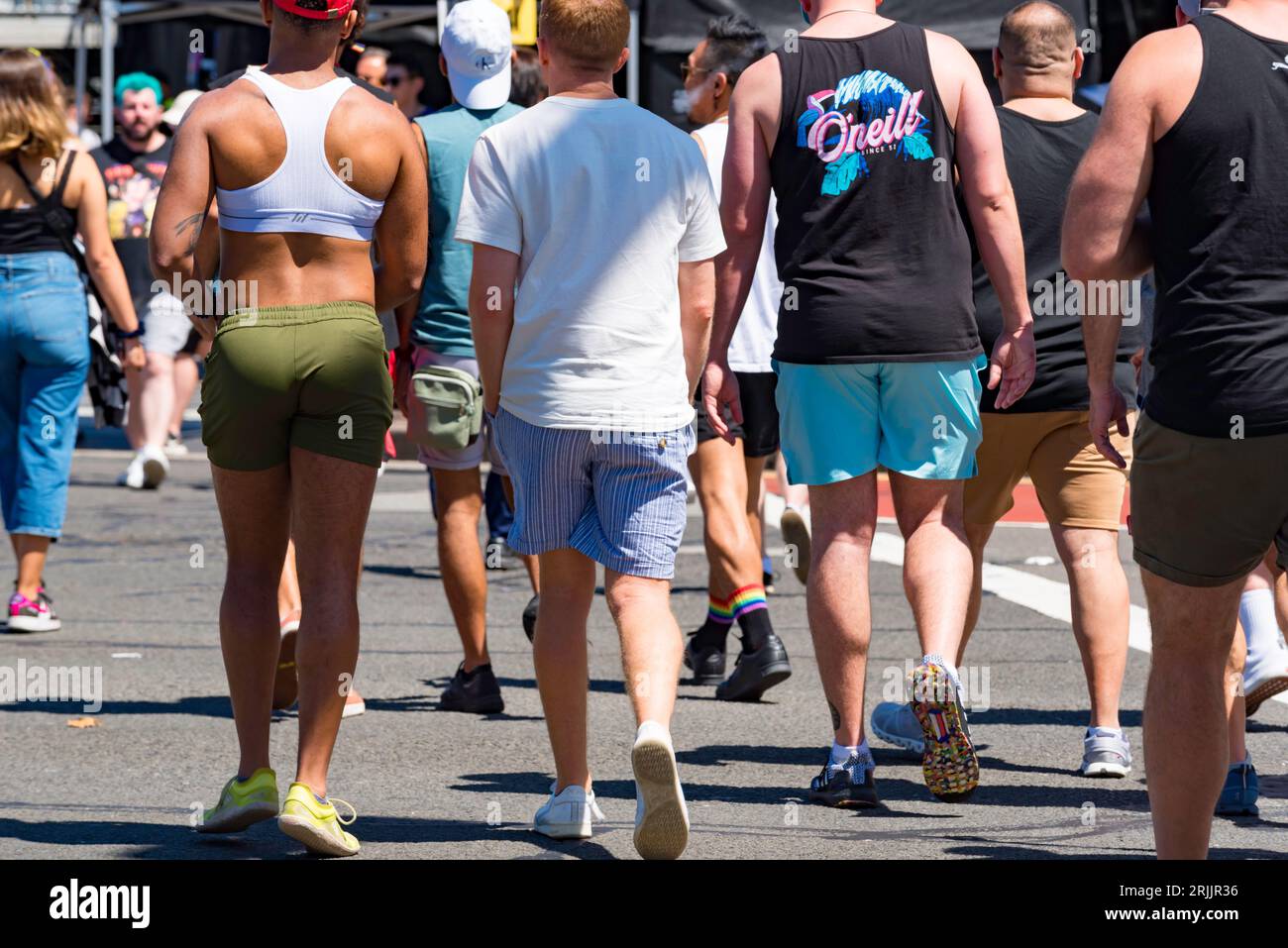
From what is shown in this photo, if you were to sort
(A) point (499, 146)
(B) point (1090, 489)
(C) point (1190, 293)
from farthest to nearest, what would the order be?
1. (B) point (1090, 489)
2. (A) point (499, 146)
3. (C) point (1190, 293)

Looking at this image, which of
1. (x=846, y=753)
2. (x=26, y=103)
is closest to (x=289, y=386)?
(x=846, y=753)

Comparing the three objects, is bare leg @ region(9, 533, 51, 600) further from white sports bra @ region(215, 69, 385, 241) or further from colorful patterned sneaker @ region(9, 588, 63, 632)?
white sports bra @ region(215, 69, 385, 241)

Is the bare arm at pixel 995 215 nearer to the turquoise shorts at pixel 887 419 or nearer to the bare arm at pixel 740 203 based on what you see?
the turquoise shorts at pixel 887 419

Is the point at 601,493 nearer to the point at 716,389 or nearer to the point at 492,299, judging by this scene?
the point at 492,299

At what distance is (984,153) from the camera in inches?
219

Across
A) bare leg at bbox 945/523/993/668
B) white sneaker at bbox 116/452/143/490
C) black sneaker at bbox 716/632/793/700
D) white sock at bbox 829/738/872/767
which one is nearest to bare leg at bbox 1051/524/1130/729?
bare leg at bbox 945/523/993/668

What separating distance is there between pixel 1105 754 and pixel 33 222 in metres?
4.80

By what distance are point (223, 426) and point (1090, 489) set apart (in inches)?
103

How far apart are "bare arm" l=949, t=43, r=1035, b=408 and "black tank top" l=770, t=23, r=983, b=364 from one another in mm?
65

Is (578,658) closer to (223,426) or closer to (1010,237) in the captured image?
(223,426)

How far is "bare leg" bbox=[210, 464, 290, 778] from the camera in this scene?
16.6 feet

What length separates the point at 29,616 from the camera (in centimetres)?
834

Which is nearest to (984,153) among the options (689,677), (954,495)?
(954,495)

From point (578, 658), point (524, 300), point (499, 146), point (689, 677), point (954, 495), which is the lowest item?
point (689, 677)
